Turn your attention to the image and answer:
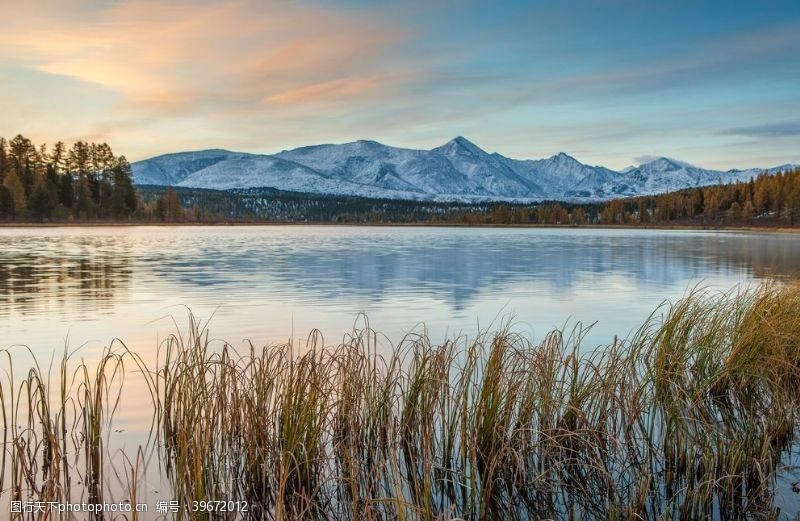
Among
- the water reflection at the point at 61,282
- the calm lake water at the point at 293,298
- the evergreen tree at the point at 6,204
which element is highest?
the evergreen tree at the point at 6,204

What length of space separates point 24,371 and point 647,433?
36.0ft

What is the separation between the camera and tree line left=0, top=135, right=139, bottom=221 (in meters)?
108

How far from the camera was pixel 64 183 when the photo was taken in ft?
407

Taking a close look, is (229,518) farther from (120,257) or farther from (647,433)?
(120,257)

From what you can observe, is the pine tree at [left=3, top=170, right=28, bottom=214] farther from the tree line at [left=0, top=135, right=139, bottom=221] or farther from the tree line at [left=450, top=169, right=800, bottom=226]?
the tree line at [left=450, top=169, right=800, bottom=226]

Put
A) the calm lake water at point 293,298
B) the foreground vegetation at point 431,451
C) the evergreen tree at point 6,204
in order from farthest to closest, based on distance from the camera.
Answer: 1. the evergreen tree at point 6,204
2. the calm lake water at point 293,298
3. the foreground vegetation at point 431,451

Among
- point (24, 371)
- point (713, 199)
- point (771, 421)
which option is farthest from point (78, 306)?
point (713, 199)

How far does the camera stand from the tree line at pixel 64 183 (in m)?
108

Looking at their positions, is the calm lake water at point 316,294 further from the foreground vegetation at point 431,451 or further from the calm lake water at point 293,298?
the foreground vegetation at point 431,451

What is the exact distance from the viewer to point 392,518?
18.0ft

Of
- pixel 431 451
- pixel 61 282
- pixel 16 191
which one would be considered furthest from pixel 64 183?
pixel 431 451

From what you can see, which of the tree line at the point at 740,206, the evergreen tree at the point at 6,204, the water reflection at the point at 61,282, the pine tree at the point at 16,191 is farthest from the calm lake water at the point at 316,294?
the tree line at the point at 740,206

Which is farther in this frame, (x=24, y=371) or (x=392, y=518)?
(x=24, y=371)

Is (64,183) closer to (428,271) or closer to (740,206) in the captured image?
(428,271)
